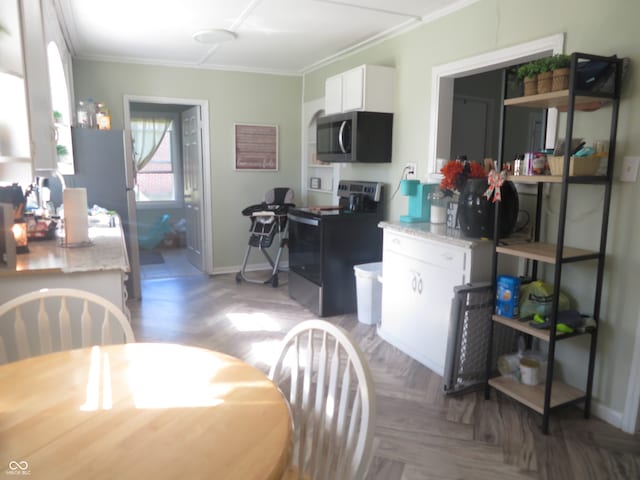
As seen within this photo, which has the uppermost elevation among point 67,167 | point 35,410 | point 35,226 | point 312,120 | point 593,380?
point 312,120

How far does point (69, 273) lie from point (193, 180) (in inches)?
139

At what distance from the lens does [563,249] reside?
2258 mm

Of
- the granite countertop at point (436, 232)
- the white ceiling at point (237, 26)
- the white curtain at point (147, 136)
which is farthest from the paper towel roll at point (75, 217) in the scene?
the white curtain at point (147, 136)

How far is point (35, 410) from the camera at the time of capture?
1.10 meters

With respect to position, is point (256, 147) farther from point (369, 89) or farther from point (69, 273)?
point (69, 273)

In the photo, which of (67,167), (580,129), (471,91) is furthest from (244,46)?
(580,129)

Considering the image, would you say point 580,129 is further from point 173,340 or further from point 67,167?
point 67,167

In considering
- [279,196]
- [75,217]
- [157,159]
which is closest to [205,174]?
[279,196]

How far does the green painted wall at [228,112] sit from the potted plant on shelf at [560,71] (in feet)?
11.9

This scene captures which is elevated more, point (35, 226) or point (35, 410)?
point (35, 226)

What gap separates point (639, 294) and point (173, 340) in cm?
285

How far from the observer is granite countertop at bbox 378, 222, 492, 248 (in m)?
2.55

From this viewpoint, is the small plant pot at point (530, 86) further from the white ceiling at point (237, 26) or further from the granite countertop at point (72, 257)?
the granite countertop at point (72, 257)

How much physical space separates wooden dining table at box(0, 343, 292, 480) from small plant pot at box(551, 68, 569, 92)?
1.85m
